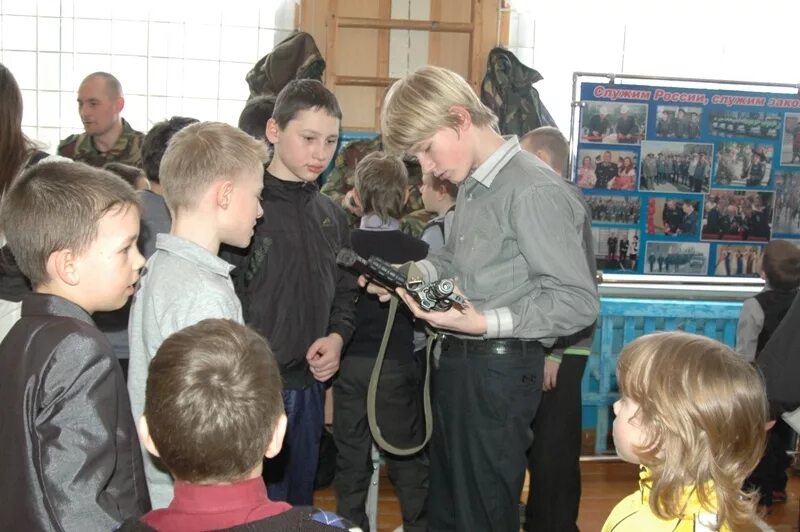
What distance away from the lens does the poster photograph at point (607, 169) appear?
543 centimetres

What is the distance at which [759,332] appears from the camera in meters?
4.61

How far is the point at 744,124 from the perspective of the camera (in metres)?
5.56

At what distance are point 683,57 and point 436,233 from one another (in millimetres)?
2857

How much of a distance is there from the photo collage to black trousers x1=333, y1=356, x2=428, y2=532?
2178 mm

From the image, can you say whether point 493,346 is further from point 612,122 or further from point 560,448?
point 612,122

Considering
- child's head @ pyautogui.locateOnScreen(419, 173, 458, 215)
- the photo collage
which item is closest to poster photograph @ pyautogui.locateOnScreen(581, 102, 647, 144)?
the photo collage

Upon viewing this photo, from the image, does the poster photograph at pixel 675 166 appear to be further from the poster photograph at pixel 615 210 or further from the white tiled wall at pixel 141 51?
the white tiled wall at pixel 141 51

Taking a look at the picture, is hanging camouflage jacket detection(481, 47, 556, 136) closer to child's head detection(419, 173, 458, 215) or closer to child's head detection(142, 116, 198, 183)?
child's head detection(419, 173, 458, 215)

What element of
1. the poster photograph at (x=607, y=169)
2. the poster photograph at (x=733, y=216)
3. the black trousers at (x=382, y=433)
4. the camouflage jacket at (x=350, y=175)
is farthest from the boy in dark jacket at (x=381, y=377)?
the poster photograph at (x=733, y=216)

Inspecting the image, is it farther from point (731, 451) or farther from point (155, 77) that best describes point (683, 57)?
point (731, 451)

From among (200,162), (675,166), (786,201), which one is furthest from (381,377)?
(786,201)

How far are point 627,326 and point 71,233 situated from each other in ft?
12.9

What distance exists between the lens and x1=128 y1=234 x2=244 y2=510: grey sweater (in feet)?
7.02

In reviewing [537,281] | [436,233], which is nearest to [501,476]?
[537,281]
